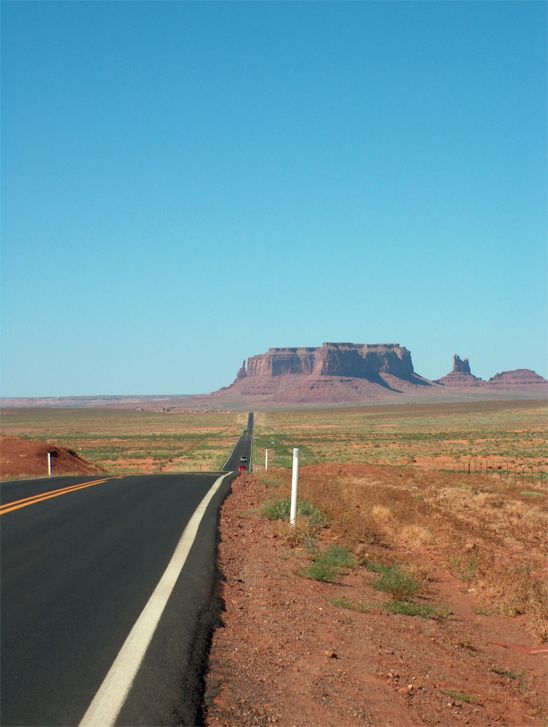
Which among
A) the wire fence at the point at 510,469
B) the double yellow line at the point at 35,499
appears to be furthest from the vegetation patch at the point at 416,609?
the wire fence at the point at 510,469

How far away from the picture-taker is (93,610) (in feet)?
20.3

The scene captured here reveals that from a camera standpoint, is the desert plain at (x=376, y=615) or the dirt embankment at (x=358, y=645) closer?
the dirt embankment at (x=358, y=645)

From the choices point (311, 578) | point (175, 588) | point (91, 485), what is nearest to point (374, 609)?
point (311, 578)

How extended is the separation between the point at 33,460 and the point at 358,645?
28043 mm

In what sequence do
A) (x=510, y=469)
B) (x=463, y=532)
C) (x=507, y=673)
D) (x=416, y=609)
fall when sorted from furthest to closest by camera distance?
(x=510, y=469) < (x=463, y=532) < (x=416, y=609) < (x=507, y=673)

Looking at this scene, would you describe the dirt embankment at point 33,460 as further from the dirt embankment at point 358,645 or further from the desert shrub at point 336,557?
the desert shrub at point 336,557

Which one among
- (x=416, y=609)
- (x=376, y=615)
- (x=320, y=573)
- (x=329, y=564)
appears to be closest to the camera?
(x=376, y=615)

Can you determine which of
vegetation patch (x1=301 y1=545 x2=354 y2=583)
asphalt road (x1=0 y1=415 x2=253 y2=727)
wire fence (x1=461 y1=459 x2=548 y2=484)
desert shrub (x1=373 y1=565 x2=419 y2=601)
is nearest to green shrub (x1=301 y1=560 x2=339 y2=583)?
vegetation patch (x1=301 y1=545 x2=354 y2=583)

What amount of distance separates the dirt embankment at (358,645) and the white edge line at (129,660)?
0.55 m

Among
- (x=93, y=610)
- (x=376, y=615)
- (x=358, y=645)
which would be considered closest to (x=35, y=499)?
(x=93, y=610)

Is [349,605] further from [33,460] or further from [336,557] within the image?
[33,460]

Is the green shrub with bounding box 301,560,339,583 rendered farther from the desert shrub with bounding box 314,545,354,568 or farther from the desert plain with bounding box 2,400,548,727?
the desert shrub with bounding box 314,545,354,568

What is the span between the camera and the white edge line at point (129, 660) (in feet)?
13.2

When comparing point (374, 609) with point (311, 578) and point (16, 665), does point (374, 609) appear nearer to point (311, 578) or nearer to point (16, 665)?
point (311, 578)
